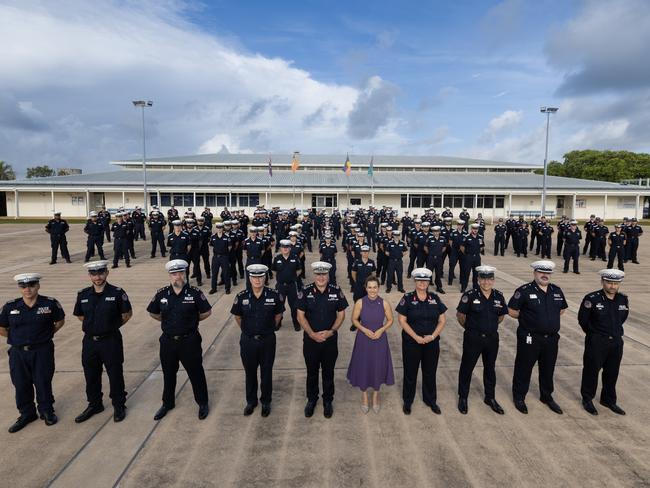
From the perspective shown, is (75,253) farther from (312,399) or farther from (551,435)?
(551,435)

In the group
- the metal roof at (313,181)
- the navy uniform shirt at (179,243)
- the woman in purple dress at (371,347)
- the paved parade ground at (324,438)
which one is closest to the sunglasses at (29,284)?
the paved parade ground at (324,438)

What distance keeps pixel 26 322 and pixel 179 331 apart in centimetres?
165

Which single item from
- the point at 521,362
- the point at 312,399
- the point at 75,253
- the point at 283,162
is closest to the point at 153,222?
the point at 75,253

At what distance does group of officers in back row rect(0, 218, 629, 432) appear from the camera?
4.74 metres

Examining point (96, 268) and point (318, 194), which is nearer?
point (96, 268)

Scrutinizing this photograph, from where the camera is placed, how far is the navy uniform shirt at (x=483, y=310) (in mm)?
5004

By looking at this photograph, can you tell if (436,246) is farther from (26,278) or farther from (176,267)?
(26,278)

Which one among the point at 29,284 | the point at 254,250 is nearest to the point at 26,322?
the point at 29,284

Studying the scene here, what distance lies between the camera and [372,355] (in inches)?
197

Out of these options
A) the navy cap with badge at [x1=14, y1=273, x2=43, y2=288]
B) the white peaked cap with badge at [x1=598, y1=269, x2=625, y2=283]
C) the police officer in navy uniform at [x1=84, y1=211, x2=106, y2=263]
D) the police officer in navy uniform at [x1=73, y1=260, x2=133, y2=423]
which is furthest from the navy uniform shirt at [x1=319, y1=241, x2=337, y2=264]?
the police officer in navy uniform at [x1=84, y1=211, x2=106, y2=263]

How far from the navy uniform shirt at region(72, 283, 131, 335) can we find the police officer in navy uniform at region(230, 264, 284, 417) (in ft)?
4.54

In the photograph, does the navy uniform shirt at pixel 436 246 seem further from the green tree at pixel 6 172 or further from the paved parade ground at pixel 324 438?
the green tree at pixel 6 172

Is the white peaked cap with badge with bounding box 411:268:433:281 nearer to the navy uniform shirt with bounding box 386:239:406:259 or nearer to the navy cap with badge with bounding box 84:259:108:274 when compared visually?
the navy cap with badge with bounding box 84:259:108:274

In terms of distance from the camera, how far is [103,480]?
3.82 metres
